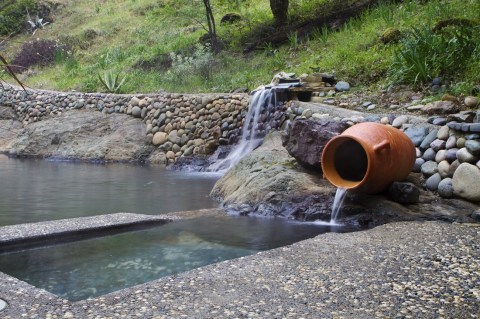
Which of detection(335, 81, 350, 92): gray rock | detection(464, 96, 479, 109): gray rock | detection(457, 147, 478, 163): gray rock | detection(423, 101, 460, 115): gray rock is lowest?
detection(457, 147, 478, 163): gray rock

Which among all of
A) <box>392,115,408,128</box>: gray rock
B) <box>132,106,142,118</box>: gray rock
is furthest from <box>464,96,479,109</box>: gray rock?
<box>132,106,142,118</box>: gray rock

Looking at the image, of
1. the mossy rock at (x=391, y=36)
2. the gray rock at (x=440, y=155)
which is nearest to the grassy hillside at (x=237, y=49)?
the mossy rock at (x=391, y=36)

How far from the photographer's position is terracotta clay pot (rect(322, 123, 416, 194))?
476 cm

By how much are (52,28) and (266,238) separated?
18845 millimetres

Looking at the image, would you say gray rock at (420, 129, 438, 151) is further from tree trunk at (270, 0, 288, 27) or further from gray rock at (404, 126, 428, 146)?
tree trunk at (270, 0, 288, 27)

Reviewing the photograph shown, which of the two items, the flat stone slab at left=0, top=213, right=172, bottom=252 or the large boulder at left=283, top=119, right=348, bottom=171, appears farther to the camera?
the large boulder at left=283, top=119, right=348, bottom=171

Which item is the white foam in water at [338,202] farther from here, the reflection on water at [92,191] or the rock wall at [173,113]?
the rock wall at [173,113]

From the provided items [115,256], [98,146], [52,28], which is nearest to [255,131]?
[98,146]

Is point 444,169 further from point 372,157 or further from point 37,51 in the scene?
point 37,51

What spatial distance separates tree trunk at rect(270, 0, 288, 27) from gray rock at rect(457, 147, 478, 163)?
858 centimetres

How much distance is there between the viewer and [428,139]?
5488mm

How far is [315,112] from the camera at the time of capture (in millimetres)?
7340

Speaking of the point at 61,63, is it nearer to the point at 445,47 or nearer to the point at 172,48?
the point at 172,48

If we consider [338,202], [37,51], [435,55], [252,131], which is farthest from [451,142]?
[37,51]
